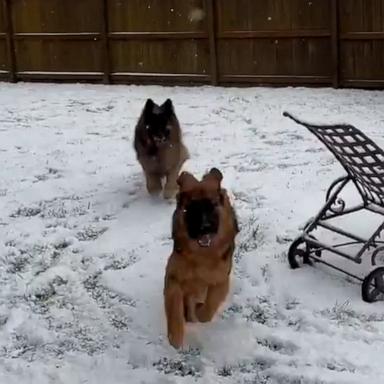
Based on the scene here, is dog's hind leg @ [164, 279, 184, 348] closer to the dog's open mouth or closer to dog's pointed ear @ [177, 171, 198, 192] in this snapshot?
the dog's open mouth

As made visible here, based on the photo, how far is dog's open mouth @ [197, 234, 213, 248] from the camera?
4345mm

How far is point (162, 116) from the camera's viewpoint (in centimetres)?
709

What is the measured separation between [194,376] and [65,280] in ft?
5.18

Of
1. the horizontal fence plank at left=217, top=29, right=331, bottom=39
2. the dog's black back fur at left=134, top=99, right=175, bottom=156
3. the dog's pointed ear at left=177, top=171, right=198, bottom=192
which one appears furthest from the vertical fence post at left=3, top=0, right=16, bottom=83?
the dog's pointed ear at left=177, top=171, right=198, bottom=192

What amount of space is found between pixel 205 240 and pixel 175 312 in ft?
1.52

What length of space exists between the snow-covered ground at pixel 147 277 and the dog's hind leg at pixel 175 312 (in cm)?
20

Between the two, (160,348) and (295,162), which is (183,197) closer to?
(160,348)

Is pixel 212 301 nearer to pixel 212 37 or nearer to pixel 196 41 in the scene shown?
pixel 212 37

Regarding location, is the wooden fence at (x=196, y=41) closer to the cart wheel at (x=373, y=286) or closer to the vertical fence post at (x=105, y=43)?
the vertical fence post at (x=105, y=43)

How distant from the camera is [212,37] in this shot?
14.9 m

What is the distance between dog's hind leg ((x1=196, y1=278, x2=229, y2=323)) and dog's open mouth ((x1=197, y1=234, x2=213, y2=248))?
1.16ft

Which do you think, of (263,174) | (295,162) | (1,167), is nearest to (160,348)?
(263,174)

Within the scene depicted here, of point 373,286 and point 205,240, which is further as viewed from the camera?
A: point 373,286

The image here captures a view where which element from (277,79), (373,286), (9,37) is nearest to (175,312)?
(373,286)
